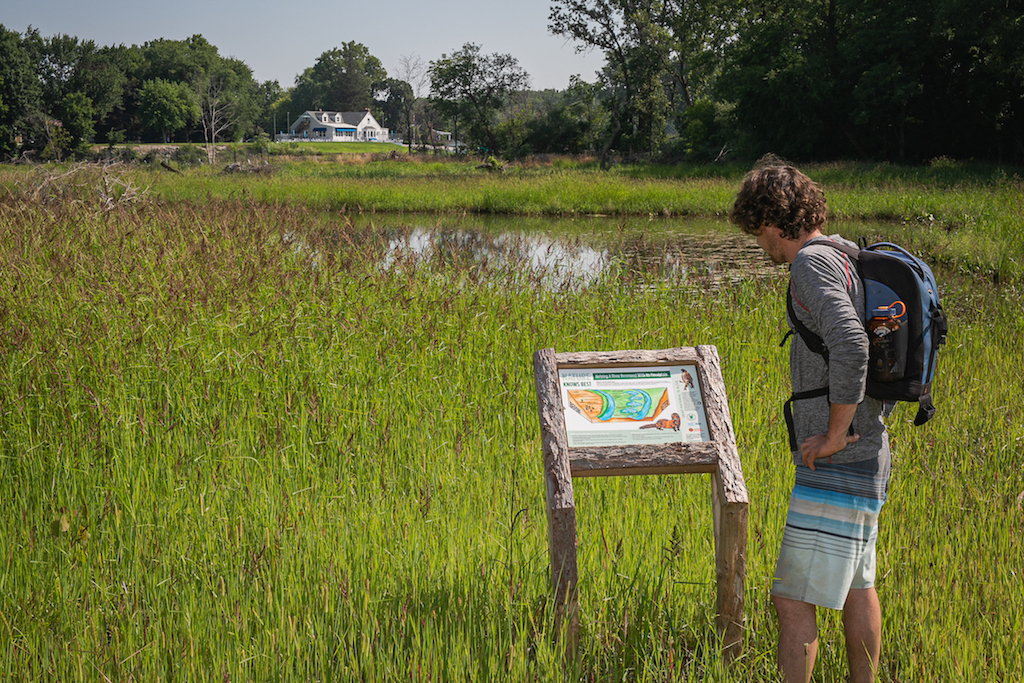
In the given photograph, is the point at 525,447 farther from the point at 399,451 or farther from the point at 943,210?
the point at 943,210

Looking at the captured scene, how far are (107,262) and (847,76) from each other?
3590cm

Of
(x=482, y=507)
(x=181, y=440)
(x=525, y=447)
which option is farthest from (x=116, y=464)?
(x=525, y=447)

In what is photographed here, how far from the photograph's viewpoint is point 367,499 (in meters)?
3.29

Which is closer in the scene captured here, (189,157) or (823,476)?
(823,476)

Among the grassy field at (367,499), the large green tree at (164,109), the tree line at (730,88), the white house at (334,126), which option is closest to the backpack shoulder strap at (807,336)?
the grassy field at (367,499)

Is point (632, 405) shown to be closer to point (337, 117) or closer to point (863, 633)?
point (863, 633)

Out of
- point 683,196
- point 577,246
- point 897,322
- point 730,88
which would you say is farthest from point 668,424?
point 730,88

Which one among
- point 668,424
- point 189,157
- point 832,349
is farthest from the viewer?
point 189,157

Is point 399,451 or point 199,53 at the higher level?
point 199,53

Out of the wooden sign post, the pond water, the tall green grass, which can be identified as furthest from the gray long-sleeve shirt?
the tall green grass

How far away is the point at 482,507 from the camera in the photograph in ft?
10.4

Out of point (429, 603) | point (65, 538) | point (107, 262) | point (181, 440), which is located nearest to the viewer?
point (429, 603)

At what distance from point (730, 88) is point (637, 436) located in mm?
38458

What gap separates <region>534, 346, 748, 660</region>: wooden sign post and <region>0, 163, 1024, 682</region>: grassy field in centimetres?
23
